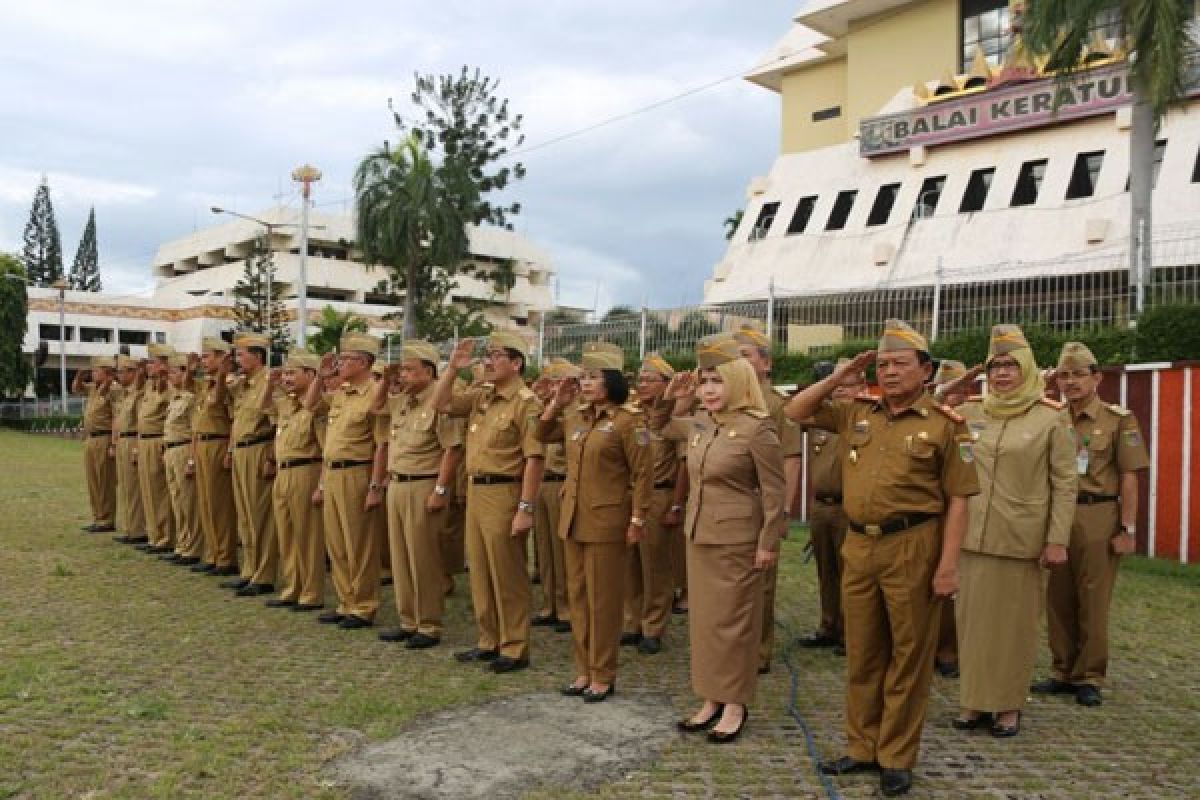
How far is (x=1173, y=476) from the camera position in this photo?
10.2m

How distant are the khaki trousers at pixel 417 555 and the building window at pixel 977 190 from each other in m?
20.5

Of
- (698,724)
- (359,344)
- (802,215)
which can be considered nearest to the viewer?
(698,724)

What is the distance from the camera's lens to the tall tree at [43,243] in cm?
7038

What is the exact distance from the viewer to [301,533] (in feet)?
25.2

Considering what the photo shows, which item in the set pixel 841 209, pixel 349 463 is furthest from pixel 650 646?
pixel 841 209

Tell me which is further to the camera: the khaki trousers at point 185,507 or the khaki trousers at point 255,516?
the khaki trousers at point 185,507

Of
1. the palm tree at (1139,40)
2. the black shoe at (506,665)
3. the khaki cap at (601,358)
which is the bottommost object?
the black shoe at (506,665)

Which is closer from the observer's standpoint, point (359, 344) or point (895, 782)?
point (895, 782)

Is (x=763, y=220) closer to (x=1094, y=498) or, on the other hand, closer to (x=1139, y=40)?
(x=1139, y=40)

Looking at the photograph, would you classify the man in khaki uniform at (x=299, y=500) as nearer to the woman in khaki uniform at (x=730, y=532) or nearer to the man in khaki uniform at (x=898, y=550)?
the woman in khaki uniform at (x=730, y=532)

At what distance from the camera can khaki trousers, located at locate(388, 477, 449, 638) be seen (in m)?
6.64

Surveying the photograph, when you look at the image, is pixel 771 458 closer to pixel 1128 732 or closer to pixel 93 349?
pixel 1128 732

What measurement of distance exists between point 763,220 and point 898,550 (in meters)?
25.1

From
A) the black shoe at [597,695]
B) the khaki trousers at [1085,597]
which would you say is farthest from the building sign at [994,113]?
the black shoe at [597,695]
